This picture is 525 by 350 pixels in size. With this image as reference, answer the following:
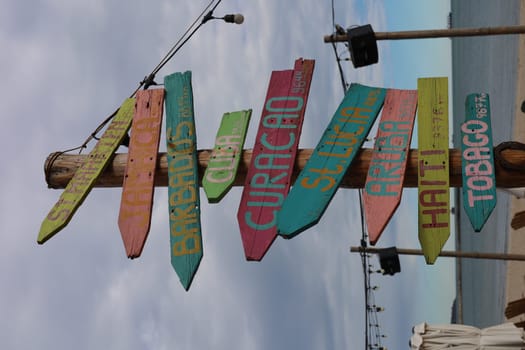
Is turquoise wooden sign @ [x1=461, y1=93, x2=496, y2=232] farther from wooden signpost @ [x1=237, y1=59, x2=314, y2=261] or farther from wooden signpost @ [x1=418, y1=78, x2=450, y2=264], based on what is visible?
wooden signpost @ [x1=237, y1=59, x2=314, y2=261]

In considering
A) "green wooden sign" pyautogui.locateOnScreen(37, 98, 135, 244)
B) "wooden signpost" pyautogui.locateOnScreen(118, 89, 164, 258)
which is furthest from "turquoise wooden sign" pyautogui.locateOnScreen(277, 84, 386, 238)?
"green wooden sign" pyautogui.locateOnScreen(37, 98, 135, 244)

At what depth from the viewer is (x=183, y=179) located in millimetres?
3072

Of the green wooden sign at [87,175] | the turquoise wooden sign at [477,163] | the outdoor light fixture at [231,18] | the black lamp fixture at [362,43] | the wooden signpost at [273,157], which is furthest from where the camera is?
the outdoor light fixture at [231,18]

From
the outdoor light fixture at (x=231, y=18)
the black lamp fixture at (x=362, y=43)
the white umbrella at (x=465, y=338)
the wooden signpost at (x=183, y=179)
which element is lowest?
the white umbrella at (x=465, y=338)

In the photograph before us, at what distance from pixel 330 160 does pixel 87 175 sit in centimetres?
128

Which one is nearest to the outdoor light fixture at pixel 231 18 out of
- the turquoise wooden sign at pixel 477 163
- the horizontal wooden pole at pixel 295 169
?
the horizontal wooden pole at pixel 295 169

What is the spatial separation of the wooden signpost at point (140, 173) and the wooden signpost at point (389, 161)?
1.04m

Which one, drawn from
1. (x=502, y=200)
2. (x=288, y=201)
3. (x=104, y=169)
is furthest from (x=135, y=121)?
(x=502, y=200)

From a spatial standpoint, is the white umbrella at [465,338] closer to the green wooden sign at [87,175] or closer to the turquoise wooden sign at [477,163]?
the turquoise wooden sign at [477,163]

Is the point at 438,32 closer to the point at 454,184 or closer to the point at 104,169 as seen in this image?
the point at 454,184

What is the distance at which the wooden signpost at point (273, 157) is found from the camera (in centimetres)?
273

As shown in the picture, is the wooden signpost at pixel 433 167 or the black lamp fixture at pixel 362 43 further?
the black lamp fixture at pixel 362 43

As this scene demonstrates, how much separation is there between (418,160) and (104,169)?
160 centimetres

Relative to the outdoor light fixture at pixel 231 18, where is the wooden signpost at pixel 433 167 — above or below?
below
